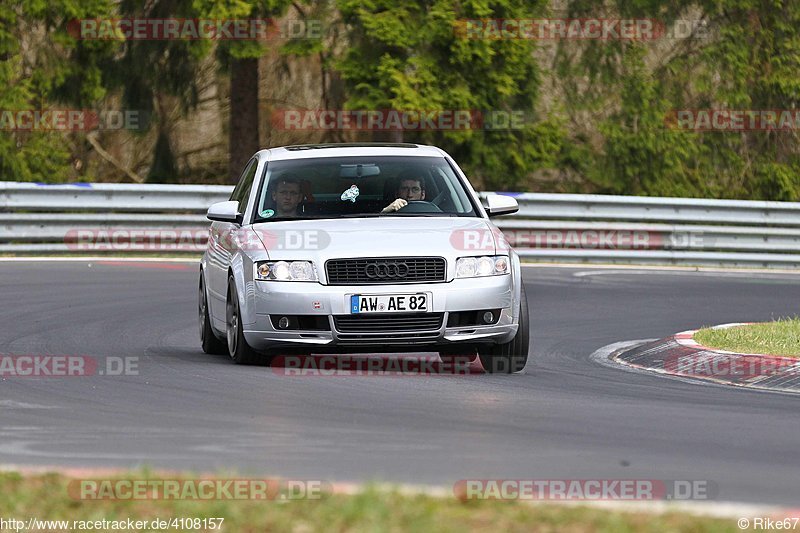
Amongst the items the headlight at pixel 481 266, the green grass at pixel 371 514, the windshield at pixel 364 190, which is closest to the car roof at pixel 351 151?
the windshield at pixel 364 190

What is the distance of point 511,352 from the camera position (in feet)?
38.4

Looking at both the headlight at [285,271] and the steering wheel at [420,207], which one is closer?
the headlight at [285,271]

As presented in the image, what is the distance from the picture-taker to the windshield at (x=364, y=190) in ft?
40.3

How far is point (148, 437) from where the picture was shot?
854 cm

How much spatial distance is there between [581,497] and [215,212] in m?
6.16

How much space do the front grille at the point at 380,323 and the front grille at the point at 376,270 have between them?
23 centimetres

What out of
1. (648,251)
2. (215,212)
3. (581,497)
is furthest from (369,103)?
(581,497)

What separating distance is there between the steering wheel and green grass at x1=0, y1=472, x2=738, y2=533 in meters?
5.80

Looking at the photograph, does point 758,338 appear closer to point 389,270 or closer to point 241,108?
point 389,270

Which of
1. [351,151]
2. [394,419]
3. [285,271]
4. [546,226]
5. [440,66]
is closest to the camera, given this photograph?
[394,419]

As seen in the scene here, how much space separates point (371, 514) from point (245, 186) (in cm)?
736

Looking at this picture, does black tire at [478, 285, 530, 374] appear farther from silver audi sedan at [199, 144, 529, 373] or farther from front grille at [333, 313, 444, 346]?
front grille at [333, 313, 444, 346]

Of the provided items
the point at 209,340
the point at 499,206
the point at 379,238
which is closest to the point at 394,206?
the point at 499,206

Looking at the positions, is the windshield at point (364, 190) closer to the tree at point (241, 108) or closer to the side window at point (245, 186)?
the side window at point (245, 186)
